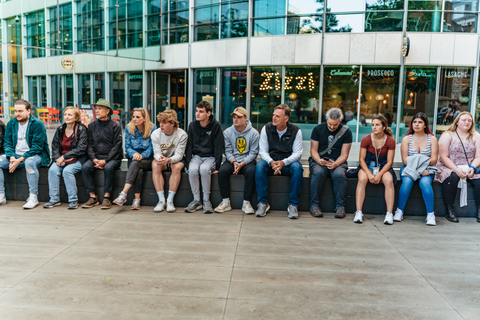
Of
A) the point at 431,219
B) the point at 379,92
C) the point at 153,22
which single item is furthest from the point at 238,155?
the point at 153,22

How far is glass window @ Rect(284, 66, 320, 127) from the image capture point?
583 inches

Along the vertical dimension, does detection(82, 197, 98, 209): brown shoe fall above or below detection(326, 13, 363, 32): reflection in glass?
below

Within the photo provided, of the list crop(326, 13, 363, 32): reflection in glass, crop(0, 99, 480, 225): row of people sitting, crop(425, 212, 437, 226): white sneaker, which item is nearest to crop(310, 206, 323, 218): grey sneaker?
crop(0, 99, 480, 225): row of people sitting

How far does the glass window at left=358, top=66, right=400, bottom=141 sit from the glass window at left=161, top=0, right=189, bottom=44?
24.8 ft

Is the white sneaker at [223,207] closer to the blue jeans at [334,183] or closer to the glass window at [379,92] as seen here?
the blue jeans at [334,183]

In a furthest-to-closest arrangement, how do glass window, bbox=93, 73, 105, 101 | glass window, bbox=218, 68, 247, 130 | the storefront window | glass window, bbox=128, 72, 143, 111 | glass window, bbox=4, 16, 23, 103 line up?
1. glass window, bbox=218, 68, 247, 130
2. glass window, bbox=128, 72, 143, 111
3. the storefront window
4. glass window, bbox=93, 73, 105, 101
5. glass window, bbox=4, 16, 23, 103

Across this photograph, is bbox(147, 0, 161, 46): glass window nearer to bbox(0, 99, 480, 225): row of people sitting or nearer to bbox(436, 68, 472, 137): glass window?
bbox(436, 68, 472, 137): glass window

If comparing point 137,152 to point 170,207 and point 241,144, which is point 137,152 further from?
point 241,144

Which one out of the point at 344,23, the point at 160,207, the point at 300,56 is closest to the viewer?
the point at 160,207

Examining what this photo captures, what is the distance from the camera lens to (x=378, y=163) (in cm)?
607

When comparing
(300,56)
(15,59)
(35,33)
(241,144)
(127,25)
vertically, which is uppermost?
(127,25)

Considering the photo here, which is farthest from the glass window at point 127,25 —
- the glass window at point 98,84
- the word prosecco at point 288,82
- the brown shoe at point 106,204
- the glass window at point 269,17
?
the brown shoe at point 106,204

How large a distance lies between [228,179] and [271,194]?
0.68 metres

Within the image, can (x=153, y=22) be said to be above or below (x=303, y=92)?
above
